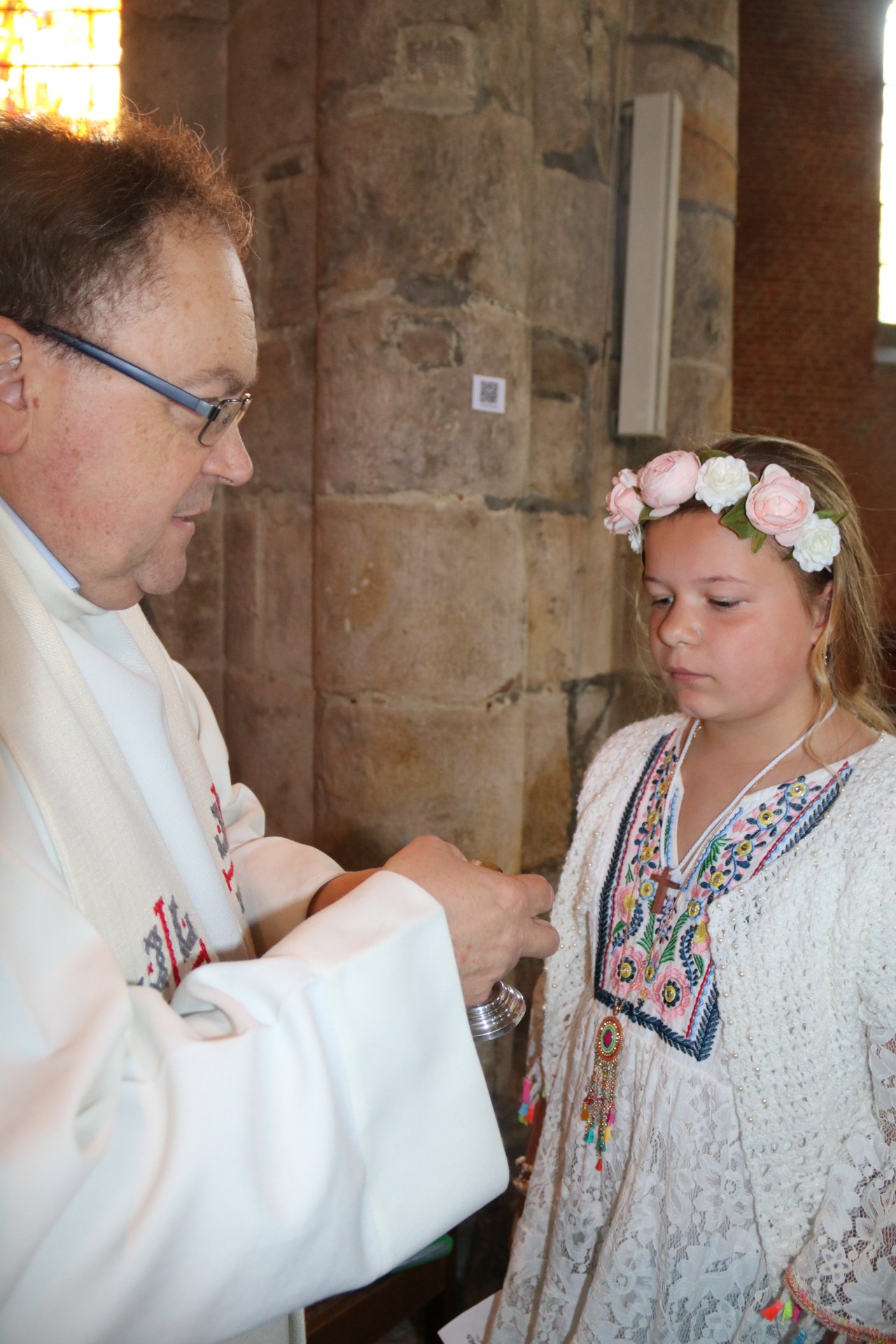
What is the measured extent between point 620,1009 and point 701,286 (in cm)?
221

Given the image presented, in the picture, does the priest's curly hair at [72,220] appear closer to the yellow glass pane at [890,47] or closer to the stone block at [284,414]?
the stone block at [284,414]

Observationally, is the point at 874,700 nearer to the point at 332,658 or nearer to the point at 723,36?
the point at 332,658

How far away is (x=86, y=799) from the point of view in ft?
3.43

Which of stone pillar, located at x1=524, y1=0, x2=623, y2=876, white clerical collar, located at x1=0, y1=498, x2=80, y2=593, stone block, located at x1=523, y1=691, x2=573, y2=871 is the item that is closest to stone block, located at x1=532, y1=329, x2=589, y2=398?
stone pillar, located at x1=524, y1=0, x2=623, y2=876

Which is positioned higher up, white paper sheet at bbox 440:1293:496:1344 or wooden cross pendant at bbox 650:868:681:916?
wooden cross pendant at bbox 650:868:681:916

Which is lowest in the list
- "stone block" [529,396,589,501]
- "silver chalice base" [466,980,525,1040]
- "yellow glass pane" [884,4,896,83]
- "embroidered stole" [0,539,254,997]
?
"silver chalice base" [466,980,525,1040]

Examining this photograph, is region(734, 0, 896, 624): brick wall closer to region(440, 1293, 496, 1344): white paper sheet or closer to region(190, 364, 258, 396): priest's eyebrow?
region(440, 1293, 496, 1344): white paper sheet

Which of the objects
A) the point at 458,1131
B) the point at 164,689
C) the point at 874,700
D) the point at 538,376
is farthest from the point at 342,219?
the point at 458,1131

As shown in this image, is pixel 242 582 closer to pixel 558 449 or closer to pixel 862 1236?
pixel 558 449

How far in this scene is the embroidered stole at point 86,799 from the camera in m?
1.00

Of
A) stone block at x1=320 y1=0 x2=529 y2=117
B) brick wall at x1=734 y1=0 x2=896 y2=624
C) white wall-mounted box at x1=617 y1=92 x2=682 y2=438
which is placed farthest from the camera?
brick wall at x1=734 y1=0 x2=896 y2=624

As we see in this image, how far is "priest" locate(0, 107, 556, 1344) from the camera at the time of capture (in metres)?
0.79

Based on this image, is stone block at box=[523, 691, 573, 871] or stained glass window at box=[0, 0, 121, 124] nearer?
stone block at box=[523, 691, 573, 871]

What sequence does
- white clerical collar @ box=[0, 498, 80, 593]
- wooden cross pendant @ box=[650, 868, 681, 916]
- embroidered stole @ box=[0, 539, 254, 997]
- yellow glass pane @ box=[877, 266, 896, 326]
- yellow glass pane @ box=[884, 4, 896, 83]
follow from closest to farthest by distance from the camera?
embroidered stole @ box=[0, 539, 254, 997] → white clerical collar @ box=[0, 498, 80, 593] → wooden cross pendant @ box=[650, 868, 681, 916] → yellow glass pane @ box=[884, 4, 896, 83] → yellow glass pane @ box=[877, 266, 896, 326]
